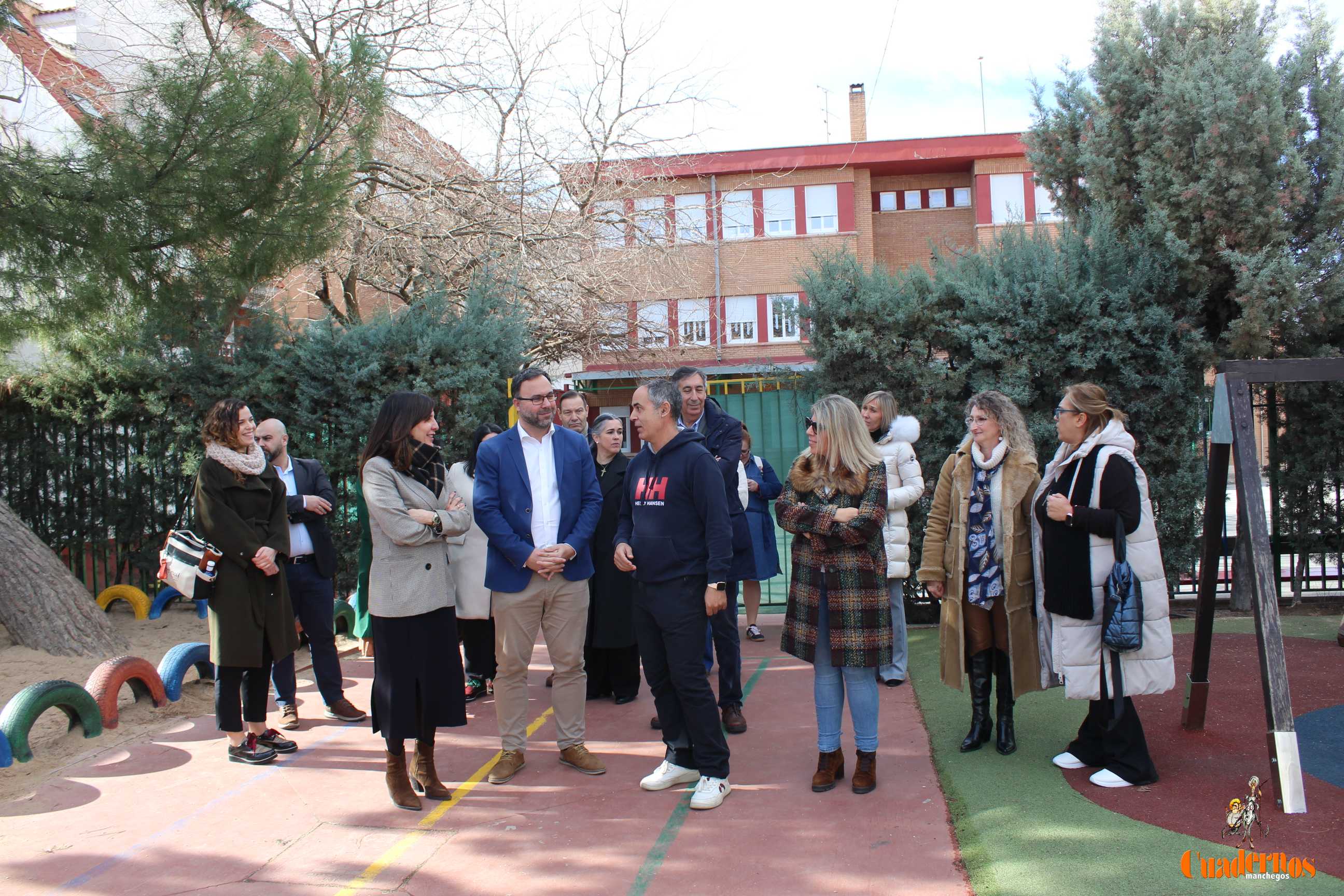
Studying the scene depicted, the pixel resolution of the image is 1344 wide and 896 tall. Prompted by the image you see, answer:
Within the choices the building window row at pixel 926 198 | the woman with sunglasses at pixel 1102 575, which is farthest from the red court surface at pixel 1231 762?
the building window row at pixel 926 198

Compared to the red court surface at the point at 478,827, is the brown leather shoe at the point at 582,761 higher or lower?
higher

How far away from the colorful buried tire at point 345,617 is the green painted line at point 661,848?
4.62m

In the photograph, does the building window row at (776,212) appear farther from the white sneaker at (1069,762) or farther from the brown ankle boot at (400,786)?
the brown ankle boot at (400,786)

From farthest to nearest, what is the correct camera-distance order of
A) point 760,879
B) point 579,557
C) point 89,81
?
point 89,81, point 579,557, point 760,879

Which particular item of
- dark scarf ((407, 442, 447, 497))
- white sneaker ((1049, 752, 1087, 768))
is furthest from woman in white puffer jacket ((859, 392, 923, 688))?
dark scarf ((407, 442, 447, 497))

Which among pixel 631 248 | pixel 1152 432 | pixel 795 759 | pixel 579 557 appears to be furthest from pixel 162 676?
pixel 631 248

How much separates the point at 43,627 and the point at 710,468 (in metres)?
6.00

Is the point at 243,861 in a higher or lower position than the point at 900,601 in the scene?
lower

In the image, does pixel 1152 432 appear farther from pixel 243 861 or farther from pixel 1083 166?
pixel 243 861

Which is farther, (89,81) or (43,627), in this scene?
(89,81)

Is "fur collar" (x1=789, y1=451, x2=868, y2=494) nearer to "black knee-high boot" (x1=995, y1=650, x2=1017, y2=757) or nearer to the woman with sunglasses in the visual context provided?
the woman with sunglasses

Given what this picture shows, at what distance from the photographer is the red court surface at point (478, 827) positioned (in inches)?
150

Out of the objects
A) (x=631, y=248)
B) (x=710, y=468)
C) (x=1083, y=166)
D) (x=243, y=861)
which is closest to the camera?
(x=243, y=861)

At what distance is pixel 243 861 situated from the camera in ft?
13.4
